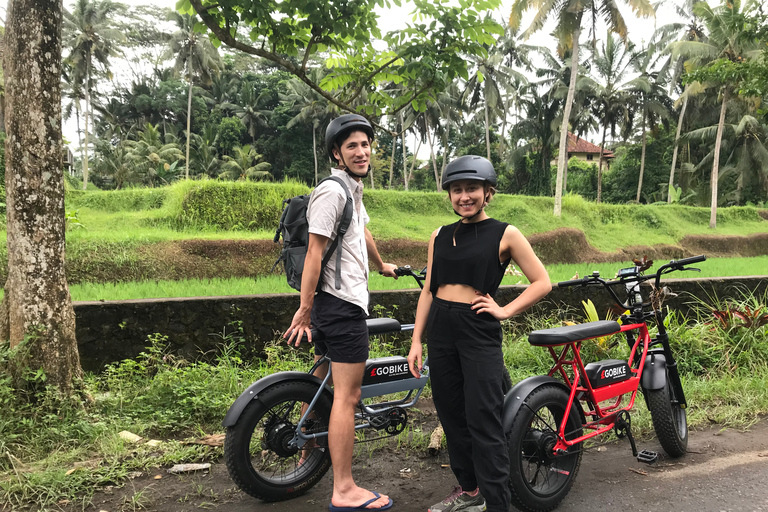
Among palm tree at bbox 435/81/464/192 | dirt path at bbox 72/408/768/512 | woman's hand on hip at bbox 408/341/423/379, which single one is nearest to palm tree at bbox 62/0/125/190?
palm tree at bbox 435/81/464/192

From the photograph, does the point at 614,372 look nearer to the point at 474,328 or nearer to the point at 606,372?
the point at 606,372

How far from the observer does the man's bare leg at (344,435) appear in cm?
268

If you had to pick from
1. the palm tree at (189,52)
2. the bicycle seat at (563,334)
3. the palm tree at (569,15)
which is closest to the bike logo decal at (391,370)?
the bicycle seat at (563,334)

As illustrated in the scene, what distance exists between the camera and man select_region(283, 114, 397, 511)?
103 inches

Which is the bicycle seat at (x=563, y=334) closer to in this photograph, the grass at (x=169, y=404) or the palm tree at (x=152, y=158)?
the grass at (x=169, y=404)

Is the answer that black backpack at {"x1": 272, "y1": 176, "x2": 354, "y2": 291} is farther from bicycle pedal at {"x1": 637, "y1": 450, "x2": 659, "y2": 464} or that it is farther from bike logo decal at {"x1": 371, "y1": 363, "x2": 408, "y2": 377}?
bicycle pedal at {"x1": 637, "y1": 450, "x2": 659, "y2": 464}

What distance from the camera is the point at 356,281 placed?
2717mm

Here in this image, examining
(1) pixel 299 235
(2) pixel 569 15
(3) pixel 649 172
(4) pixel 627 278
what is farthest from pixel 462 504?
(3) pixel 649 172

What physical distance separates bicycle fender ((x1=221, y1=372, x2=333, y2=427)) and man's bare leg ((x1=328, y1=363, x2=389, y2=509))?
0.22 m

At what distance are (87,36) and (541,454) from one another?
36.8 m

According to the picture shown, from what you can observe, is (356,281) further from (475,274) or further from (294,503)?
(294,503)

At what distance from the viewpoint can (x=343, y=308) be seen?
2666mm

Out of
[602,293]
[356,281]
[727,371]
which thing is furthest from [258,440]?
[602,293]

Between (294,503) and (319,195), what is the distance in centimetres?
159
